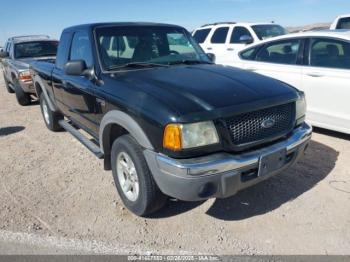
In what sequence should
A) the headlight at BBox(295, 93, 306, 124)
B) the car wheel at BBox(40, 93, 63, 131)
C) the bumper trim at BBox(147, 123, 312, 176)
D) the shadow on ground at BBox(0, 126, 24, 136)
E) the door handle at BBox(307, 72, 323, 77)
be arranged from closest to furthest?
the bumper trim at BBox(147, 123, 312, 176) < the headlight at BBox(295, 93, 306, 124) < the door handle at BBox(307, 72, 323, 77) < the car wheel at BBox(40, 93, 63, 131) < the shadow on ground at BBox(0, 126, 24, 136)

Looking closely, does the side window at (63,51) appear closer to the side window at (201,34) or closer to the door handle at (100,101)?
the door handle at (100,101)

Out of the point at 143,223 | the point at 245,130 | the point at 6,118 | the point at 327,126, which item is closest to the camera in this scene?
the point at 245,130

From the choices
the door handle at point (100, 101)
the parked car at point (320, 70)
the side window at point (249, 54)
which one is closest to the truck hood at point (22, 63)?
the side window at point (249, 54)

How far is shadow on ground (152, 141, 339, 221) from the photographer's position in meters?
3.56

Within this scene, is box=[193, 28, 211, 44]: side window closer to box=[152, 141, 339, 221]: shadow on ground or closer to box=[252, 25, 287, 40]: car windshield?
box=[252, 25, 287, 40]: car windshield

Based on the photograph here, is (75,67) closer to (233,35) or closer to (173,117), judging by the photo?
(173,117)

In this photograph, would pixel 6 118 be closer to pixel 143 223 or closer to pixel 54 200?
pixel 54 200

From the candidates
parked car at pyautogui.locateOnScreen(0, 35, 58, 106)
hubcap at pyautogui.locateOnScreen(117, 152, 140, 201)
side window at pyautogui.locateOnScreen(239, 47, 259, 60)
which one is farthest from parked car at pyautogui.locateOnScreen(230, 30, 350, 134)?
parked car at pyautogui.locateOnScreen(0, 35, 58, 106)

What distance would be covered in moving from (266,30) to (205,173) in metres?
8.92

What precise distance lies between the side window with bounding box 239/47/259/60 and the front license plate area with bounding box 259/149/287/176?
3.72 metres

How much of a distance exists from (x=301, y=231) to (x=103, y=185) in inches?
91.4

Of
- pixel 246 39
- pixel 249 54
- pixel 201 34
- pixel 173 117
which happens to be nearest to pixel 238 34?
pixel 246 39

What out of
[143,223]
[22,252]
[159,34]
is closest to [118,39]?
[159,34]

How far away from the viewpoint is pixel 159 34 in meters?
4.43
